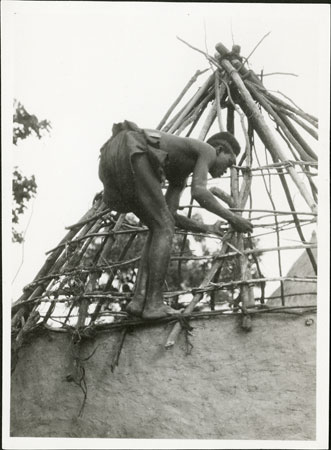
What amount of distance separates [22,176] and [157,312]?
136 centimetres

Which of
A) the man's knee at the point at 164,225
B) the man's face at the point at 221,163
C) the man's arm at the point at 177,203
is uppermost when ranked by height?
the man's face at the point at 221,163

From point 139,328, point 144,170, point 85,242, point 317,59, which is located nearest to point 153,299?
point 139,328

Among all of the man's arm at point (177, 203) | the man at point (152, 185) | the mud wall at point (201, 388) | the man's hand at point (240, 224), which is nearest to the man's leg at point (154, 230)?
the man at point (152, 185)

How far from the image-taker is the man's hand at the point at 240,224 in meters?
4.02

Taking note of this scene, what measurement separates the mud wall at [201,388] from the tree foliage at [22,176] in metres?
1.09

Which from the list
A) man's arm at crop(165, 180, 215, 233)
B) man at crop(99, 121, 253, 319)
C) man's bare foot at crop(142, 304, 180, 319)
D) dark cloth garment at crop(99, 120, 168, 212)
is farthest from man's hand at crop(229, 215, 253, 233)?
man's bare foot at crop(142, 304, 180, 319)

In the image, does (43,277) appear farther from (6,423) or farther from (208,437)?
(208,437)

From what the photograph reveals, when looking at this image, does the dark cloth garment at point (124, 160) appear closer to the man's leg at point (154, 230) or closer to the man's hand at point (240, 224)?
the man's leg at point (154, 230)

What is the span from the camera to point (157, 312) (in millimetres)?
3961

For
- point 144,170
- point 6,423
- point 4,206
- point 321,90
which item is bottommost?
point 6,423

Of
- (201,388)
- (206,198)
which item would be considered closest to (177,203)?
(206,198)

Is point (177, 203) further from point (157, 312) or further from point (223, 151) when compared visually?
A: point (157, 312)

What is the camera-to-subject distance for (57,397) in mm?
4168

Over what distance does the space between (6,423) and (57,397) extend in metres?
0.40
